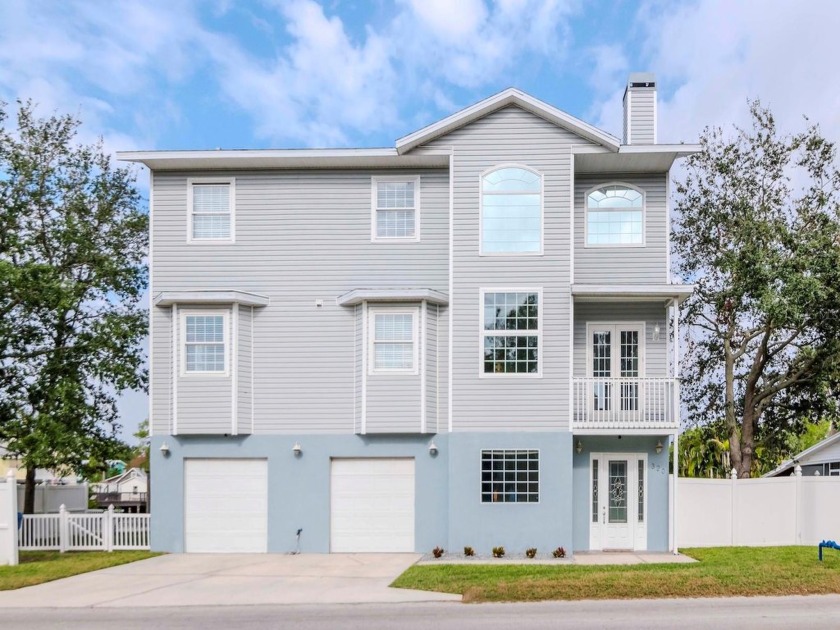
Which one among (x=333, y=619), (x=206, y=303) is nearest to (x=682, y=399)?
(x=206, y=303)

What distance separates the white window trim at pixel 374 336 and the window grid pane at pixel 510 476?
93.4 inches

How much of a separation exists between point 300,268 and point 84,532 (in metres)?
7.73

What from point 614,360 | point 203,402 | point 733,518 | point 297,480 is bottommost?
point 733,518

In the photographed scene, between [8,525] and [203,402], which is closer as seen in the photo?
[8,525]

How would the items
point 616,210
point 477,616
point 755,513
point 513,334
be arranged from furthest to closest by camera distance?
1. point 755,513
2. point 616,210
3. point 513,334
4. point 477,616

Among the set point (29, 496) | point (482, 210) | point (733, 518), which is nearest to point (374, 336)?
point (482, 210)

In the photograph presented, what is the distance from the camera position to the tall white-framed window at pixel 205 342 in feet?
54.6

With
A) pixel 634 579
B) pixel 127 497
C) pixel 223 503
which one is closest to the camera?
pixel 634 579

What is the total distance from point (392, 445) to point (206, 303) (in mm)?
5067

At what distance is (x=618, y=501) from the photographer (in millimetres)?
16531

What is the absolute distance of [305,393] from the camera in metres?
16.8

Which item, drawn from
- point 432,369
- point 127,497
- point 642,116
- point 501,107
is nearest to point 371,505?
point 432,369

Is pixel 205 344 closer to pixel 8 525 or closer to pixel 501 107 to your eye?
pixel 8 525

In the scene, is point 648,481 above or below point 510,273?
below
